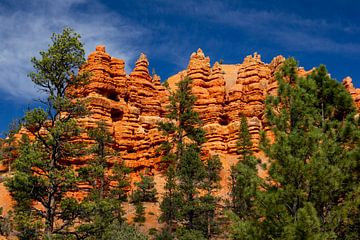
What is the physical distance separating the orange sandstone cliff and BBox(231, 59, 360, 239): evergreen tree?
138 feet

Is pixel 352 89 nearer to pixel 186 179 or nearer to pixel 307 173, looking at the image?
pixel 186 179

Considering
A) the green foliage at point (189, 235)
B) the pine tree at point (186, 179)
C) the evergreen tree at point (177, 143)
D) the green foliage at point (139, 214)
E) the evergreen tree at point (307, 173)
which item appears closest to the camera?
the evergreen tree at point (307, 173)

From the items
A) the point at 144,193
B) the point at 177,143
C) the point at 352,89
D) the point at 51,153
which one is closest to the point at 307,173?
the point at 51,153

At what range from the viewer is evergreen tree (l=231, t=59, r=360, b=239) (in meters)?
13.9

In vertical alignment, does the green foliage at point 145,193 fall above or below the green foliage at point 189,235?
above

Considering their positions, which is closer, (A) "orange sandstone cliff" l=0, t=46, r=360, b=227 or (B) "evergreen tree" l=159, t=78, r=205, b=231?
(B) "evergreen tree" l=159, t=78, r=205, b=231

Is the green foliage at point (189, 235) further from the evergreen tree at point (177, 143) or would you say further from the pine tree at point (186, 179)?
the evergreen tree at point (177, 143)

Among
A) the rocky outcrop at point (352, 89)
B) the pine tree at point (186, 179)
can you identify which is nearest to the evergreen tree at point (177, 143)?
the pine tree at point (186, 179)

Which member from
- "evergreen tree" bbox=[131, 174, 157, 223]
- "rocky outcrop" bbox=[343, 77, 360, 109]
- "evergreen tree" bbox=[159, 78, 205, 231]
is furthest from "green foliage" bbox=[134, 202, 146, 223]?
"rocky outcrop" bbox=[343, 77, 360, 109]

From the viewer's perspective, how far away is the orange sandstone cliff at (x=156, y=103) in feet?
211

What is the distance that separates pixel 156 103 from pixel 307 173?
59951mm

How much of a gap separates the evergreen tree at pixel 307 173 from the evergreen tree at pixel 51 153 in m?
9.58

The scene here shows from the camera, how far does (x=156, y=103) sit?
73.1 m

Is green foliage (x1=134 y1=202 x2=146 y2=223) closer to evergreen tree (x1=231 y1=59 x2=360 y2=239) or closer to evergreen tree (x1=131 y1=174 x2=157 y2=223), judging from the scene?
evergreen tree (x1=131 y1=174 x2=157 y2=223)
